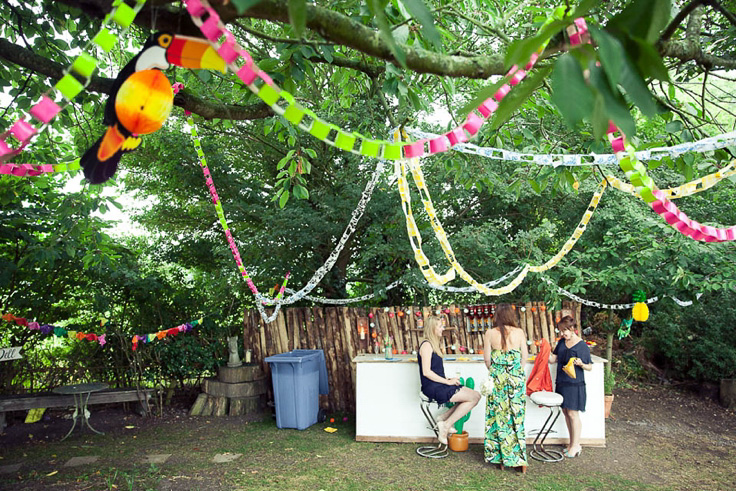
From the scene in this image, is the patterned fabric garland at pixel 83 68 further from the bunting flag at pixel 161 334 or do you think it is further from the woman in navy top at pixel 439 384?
the bunting flag at pixel 161 334

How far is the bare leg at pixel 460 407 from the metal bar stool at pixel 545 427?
0.53 metres

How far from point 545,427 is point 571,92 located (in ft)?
17.1

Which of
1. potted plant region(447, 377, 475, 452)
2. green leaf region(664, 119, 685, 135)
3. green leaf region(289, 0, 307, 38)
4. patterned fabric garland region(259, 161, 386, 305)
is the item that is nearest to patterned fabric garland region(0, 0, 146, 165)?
green leaf region(289, 0, 307, 38)

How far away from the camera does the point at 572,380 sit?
15.9 feet

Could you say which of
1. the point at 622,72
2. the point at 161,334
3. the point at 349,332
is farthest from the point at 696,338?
the point at 622,72

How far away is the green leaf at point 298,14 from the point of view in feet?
2.11

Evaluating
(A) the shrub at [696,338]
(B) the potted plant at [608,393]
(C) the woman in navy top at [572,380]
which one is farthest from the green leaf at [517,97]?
(A) the shrub at [696,338]

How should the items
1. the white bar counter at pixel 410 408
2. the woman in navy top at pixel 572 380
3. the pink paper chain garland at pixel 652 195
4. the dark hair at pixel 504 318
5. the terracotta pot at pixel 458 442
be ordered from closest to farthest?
the pink paper chain garland at pixel 652 195 < the dark hair at pixel 504 318 < the woman in navy top at pixel 572 380 < the terracotta pot at pixel 458 442 < the white bar counter at pixel 410 408

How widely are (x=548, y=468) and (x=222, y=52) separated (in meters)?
4.59

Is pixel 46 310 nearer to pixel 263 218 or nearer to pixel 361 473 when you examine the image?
pixel 263 218

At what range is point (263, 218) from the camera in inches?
269

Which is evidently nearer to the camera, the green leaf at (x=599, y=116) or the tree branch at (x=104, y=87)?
the green leaf at (x=599, y=116)

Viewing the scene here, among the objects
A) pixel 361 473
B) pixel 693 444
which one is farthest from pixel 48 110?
pixel 693 444

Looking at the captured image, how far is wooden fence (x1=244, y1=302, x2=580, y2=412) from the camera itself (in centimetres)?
639
